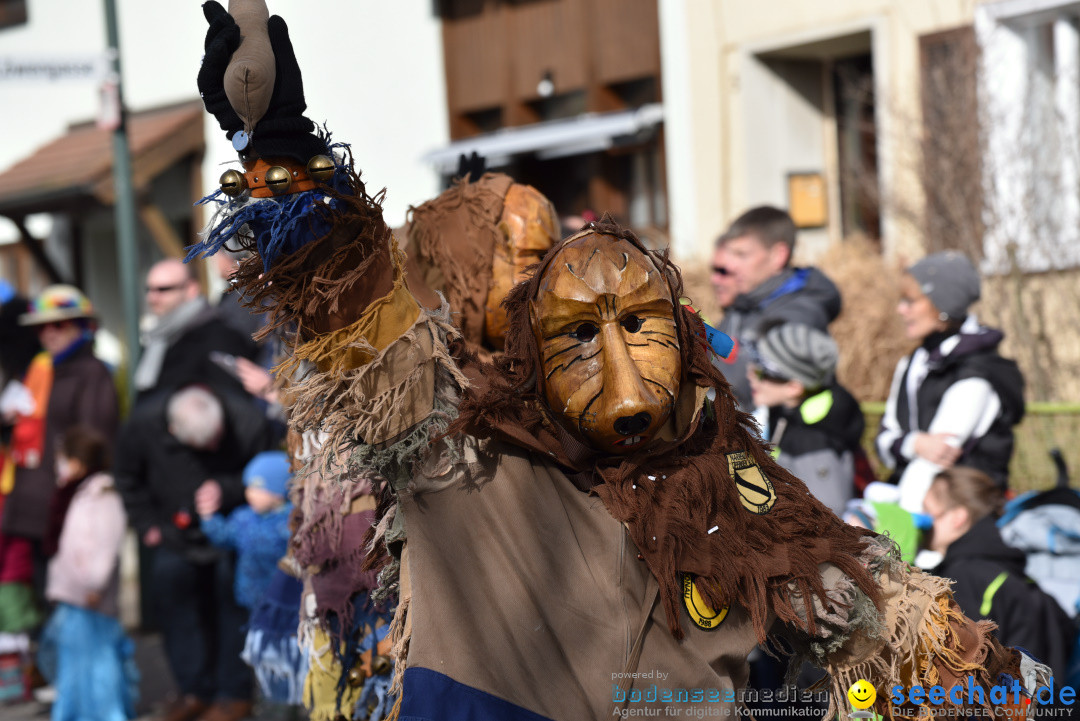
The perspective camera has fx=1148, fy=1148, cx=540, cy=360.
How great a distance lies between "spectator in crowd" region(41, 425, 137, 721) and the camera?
566 centimetres

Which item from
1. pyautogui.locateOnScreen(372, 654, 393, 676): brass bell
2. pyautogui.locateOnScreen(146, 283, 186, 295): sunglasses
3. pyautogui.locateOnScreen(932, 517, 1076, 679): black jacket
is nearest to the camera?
pyautogui.locateOnScreen(372, 654, 393, 676): brass bell

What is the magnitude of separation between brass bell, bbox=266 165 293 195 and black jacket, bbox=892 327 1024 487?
3150 mm

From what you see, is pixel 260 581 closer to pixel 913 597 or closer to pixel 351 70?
pixel 913 597

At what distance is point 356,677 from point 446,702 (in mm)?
1108

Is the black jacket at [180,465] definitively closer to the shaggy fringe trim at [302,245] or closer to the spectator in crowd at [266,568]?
the spectator in crowd at [266,568]

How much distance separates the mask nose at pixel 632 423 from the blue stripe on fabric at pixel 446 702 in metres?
0.51

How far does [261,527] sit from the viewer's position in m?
5.02

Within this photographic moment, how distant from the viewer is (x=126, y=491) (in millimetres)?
5754

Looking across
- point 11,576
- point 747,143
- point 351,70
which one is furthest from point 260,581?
point 351,70

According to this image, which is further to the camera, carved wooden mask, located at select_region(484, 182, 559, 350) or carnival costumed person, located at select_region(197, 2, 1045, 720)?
carved wooden mask, located at select_region(484, 182, 559, 350)

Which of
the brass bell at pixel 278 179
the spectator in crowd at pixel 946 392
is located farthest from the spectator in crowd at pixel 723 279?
the brass bell at pixel 278 179

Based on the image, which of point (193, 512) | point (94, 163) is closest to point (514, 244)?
point (193, 512)

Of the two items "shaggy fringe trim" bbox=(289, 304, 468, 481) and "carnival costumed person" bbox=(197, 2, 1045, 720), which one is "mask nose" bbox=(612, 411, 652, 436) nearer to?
"carnival costumed person" bbox=(197, 2, 1045, 720)

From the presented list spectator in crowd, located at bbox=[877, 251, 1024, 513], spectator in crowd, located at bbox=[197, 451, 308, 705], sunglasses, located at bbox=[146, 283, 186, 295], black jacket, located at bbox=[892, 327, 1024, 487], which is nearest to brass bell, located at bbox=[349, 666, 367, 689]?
spectator in crowd, located at bbox=[197, 451, 308, 705]
